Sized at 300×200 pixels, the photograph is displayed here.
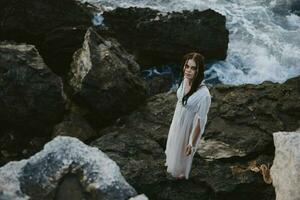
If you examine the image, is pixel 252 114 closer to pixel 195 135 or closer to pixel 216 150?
pixel 216 150

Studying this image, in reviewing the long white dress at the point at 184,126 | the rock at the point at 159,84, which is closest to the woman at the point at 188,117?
the long white dress at the point at 184,126

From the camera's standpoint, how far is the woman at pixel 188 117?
6090mm

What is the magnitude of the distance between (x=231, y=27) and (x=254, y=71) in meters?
2.48

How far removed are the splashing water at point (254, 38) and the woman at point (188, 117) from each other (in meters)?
5.47

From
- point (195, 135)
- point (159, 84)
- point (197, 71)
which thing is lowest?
point (159, 84)

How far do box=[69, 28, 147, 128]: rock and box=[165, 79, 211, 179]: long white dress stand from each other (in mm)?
1723

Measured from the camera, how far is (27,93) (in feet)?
26.7

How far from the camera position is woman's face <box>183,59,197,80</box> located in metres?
6.03

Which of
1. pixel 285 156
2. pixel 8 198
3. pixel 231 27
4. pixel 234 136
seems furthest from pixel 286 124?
pixel 231 27

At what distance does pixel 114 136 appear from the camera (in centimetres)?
772

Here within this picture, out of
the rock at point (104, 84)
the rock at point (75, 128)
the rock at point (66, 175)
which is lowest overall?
the rock at point (75, 128)

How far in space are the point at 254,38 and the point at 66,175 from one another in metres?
10.3

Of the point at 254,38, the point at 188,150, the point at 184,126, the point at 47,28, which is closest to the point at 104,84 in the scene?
the point at 184,126

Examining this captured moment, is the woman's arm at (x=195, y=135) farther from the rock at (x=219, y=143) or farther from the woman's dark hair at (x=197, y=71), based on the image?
the rock at (x=219, y=143)
